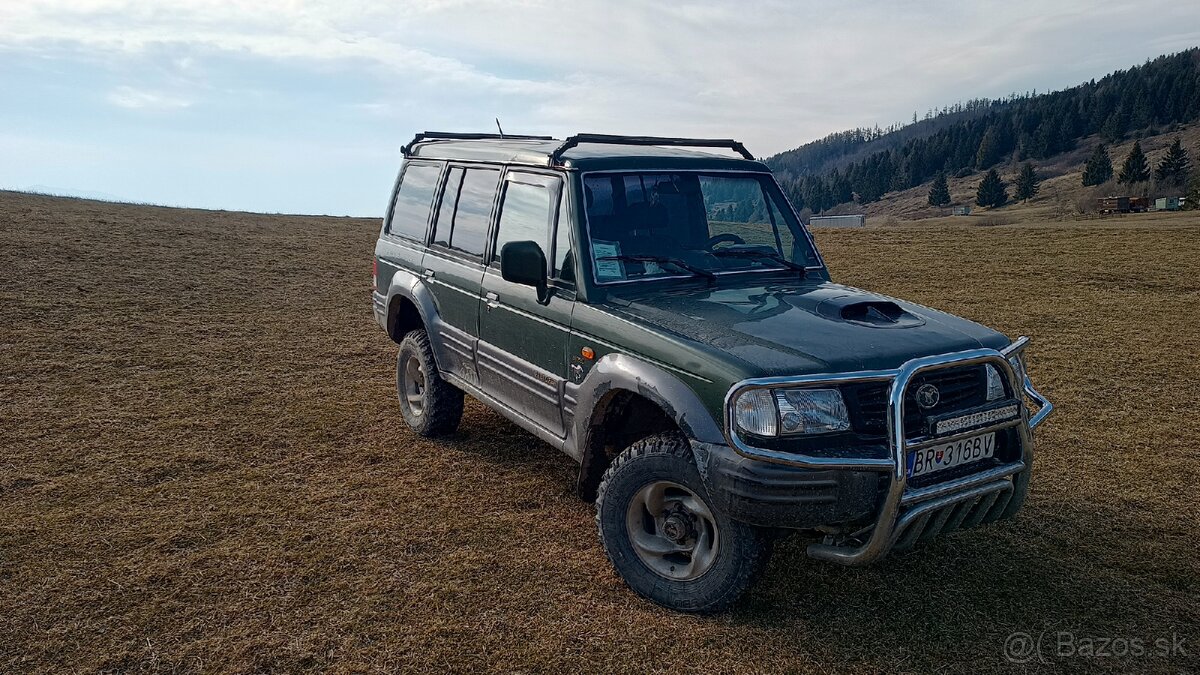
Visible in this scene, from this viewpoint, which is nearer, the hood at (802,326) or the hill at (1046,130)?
the hood at (802,326)

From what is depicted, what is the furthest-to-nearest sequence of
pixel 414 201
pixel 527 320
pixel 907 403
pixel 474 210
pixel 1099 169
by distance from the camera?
pixel 1099 169
pixel 414 201
pixel 474 210
pixel 527 320
pixel 907 403

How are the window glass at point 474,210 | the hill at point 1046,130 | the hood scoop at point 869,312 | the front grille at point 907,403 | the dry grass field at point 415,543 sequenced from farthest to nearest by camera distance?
the hill at point 1046,130 < the window glass at point 474,210 < the hood scoop at point 869,312 < the dry grass field at point 415,543 < the front grille at point 907,403

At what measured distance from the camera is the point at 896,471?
3.33m

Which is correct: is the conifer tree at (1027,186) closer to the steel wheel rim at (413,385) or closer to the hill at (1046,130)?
the hill at (1046,130)

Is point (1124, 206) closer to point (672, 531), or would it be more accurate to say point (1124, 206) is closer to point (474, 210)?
point (474, 210)

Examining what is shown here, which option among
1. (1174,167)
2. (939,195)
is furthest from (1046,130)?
(1174,167)

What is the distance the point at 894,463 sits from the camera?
3328mm

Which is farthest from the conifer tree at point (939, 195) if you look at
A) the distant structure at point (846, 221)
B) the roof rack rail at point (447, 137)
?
the roof rack rail at point (447, 137)

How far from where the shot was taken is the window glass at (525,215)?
4824 mm

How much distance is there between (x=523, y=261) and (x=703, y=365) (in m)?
1.29

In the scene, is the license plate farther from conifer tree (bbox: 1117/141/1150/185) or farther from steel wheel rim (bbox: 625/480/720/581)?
conifer tree (bbox: 1117/141/1150/185)

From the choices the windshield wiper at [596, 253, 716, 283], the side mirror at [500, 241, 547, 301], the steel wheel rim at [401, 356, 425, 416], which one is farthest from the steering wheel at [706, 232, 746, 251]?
the steel wheel rim at [401, 356, 425, 416]

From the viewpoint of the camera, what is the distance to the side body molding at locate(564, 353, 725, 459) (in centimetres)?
356

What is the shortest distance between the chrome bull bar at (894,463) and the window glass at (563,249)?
57.4 inches
